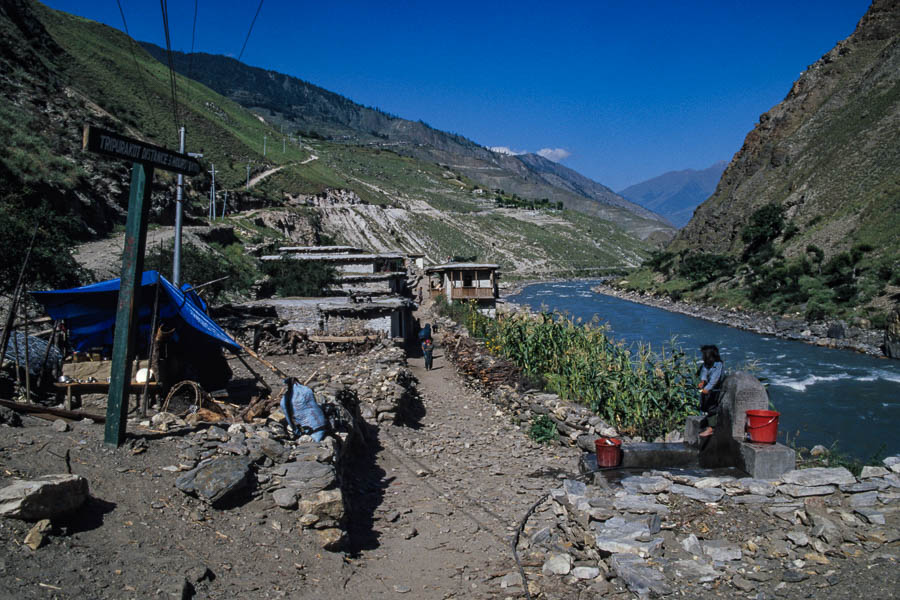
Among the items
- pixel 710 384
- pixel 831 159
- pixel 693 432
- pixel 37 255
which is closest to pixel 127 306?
pixel 693 432

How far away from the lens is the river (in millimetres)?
15055

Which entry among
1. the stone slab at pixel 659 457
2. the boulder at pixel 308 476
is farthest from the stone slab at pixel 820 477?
the boulder at pixel 308 476

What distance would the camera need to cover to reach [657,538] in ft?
18.1

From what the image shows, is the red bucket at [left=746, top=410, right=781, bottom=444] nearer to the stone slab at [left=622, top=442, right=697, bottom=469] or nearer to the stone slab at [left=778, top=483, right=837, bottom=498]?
the stone slab at [left=778, top=483, right=837, bottom=498]

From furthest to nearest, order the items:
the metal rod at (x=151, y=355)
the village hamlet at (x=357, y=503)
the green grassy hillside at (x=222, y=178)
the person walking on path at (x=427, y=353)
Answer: the green grassy hillside at (x=222, y=178) < the person walking on path at (x=427, y=353) < the metal rod at (x=151, y=355) < the village hamlet at (x=357, y=503)

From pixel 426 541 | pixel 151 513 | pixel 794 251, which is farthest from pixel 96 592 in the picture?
pixel 794 251

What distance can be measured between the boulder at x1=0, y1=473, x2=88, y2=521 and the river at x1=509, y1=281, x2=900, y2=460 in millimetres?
8280

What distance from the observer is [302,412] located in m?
7.89

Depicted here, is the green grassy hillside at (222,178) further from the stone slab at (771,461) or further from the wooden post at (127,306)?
the stone slab at (771,461)

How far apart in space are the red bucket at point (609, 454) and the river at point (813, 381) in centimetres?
227

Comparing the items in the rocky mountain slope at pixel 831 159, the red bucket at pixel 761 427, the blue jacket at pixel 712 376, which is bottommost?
the red bucket at pixel 761 427

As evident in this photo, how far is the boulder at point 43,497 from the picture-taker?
4.23 metres

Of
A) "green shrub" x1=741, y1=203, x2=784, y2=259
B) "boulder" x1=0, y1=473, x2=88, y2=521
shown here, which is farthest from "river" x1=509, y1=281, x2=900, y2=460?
"green shrub" x1=741, y1=203, x2=784, y2=259

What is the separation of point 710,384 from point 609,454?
180cm
